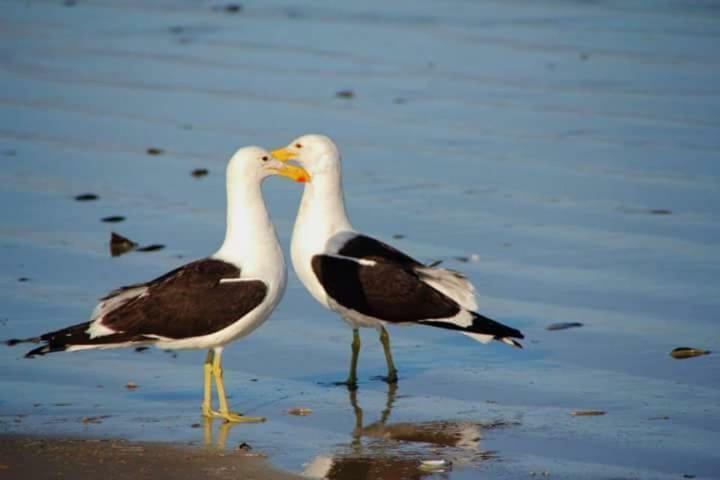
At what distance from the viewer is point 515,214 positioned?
1127 centimetres

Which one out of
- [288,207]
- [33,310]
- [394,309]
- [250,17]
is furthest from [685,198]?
[250,17]

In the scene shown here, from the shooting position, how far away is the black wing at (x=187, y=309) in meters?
7.70

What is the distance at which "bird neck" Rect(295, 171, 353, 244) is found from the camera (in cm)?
883

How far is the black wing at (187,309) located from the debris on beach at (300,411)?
54 centimetres

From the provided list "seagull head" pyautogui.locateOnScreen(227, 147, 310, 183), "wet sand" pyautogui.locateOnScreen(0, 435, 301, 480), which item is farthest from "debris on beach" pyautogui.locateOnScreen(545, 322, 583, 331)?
"wet sand" pyautogui.locateOnScreen(0, 435, 301, 480)

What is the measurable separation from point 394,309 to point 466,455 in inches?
62.6

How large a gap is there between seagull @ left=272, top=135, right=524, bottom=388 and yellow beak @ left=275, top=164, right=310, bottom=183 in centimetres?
20

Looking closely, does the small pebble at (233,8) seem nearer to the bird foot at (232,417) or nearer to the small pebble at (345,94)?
the small pebble at (345,94)

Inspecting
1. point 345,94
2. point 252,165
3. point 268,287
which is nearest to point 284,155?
point 252,165

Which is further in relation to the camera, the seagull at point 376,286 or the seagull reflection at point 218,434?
the seagull at point 376,286

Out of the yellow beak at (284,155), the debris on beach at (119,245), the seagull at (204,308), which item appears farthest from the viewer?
the debris on beach at (119,245)

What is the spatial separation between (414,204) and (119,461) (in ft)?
17.1

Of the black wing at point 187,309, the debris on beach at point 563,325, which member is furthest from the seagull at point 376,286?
the debris on beach at point 563,325

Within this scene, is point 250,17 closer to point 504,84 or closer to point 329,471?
point 504,84
